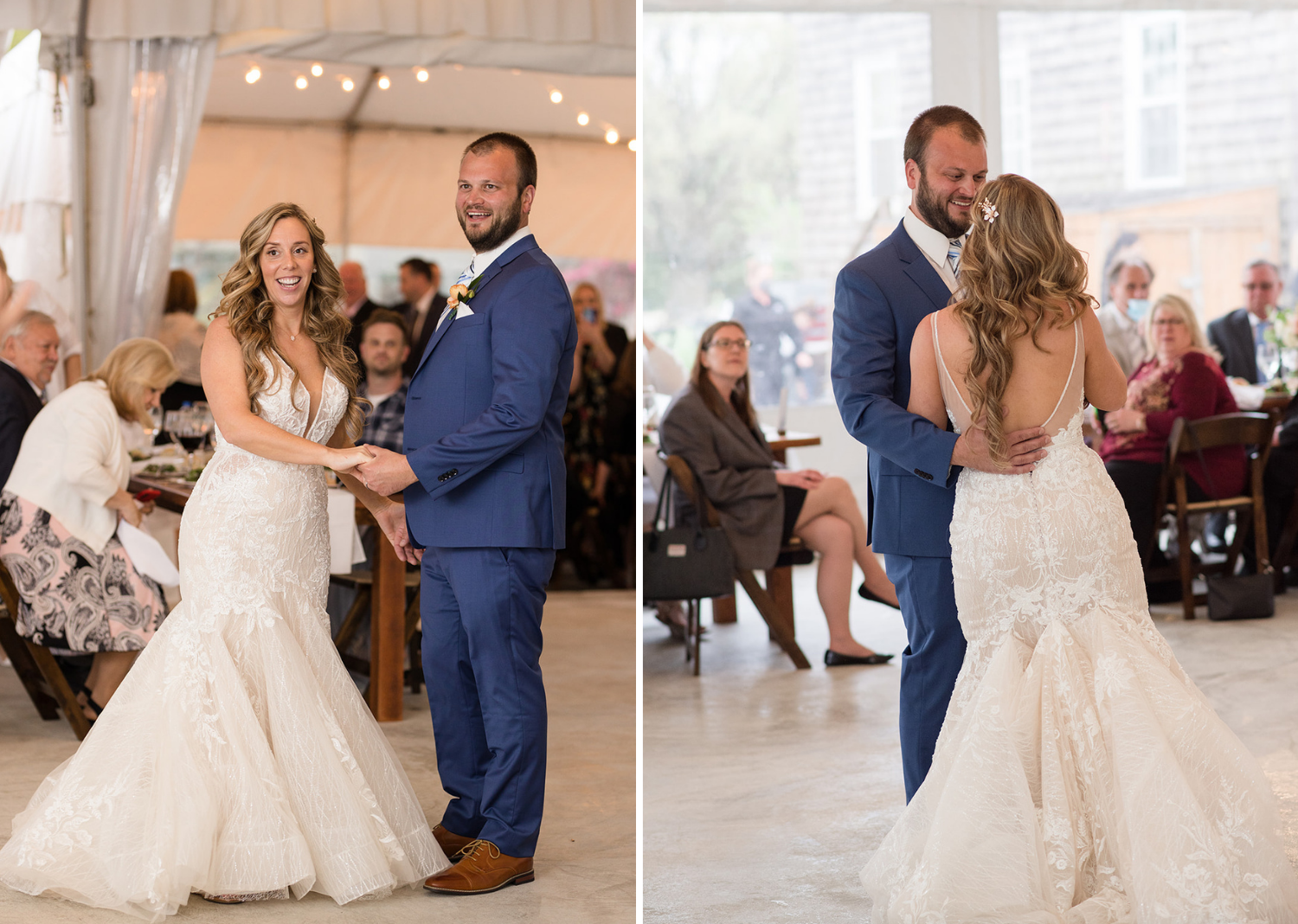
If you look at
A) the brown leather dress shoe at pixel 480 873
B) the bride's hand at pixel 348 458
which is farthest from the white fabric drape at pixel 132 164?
the brown leather dress shoe at pixel 480 873

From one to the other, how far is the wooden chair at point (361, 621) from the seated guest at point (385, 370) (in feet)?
2.77

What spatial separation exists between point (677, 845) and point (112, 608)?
87.9 inches

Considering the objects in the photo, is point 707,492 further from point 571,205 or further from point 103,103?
point 571,205

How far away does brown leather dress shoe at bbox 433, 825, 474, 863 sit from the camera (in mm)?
3367

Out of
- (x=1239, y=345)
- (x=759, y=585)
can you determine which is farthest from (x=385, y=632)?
(x=1239, y=345)

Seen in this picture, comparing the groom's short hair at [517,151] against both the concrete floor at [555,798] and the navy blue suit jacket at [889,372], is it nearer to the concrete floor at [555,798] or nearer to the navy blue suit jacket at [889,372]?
the navy blue suit jacket at [889,372]

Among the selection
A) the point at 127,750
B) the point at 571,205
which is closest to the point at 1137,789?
the point at 127,750

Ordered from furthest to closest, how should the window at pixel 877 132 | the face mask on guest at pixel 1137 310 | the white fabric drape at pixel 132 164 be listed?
1. the window at pixel 877 132
2. the face mask on guest at pixel 1137 310
3. the white fabric drape at pixel 132 164

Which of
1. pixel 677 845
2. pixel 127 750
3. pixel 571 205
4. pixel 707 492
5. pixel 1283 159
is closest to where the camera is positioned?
pixel 127 750

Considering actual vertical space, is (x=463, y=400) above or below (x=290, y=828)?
above

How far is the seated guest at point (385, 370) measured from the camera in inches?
236

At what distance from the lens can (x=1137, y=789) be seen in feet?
8.64

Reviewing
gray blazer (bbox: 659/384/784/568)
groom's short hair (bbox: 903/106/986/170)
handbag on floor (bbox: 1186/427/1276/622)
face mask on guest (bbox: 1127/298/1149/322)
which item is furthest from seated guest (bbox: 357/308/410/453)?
face mask on guest (bbox: 1127/298/1149/322)

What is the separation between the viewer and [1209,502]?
6.58m
